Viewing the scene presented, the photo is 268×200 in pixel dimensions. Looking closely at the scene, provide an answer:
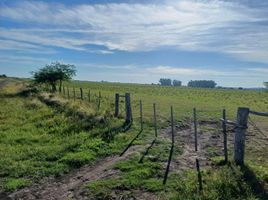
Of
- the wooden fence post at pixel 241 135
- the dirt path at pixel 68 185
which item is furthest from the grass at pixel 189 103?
the wooden fence post at pixel 241 135

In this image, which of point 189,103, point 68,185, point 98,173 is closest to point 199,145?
point 98,173

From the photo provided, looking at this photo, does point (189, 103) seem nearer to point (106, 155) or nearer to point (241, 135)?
point (106, 155)

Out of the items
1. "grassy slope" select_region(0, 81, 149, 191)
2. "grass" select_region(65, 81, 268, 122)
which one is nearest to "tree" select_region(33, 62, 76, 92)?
"grass" select_region(65, 81, 268, 122)

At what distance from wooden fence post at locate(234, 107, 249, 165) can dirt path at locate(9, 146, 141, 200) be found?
355cm

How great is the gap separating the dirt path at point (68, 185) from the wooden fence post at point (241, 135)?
11.7 ft

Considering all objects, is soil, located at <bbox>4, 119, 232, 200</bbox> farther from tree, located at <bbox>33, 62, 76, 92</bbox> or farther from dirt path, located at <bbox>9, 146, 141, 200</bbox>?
tree, located at <bbox>33, 62, 76, 92</bbox>

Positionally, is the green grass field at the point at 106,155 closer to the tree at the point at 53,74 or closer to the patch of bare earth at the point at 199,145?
the patch of bare earth at the point at 199,145

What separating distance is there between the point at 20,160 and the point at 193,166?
A: 5756 mm

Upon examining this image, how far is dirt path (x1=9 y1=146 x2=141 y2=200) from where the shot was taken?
959 centimetres

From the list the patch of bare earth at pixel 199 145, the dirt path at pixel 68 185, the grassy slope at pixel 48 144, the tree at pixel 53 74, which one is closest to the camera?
the dirt path at pixel 68 185

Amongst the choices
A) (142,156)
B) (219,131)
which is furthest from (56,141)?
(219,131)

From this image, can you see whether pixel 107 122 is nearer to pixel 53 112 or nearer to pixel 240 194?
pixel 53 112

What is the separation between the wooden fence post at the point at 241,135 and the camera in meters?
11.1

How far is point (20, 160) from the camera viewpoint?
12.7 meters
